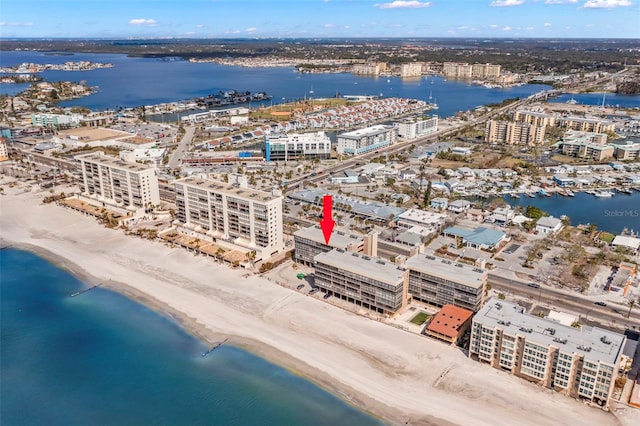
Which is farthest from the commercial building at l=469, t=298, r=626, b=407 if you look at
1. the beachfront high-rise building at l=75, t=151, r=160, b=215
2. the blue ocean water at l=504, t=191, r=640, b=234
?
the beachfront high-rise building at l=75, t=151, r=160, b=215

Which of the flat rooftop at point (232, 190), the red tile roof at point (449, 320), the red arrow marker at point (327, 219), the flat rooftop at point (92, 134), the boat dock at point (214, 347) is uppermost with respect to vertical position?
the flat rooftop at point (232, 190)

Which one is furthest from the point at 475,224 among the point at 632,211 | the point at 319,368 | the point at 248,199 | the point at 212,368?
the point at 212,368

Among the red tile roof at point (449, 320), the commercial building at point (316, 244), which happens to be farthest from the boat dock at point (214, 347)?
the red tile roof at point (449, 320)

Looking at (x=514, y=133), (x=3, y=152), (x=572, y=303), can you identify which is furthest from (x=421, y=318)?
(x=3, y=152)

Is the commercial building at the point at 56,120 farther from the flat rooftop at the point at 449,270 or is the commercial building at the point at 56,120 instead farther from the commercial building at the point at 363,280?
the flat rooftop at the point at 449,270

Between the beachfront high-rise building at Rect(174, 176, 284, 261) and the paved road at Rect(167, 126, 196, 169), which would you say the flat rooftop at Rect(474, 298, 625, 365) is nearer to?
the beachfront high-rise building at Rect(174, 176, 284, 261)

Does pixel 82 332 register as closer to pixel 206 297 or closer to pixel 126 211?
pixel 206 297
